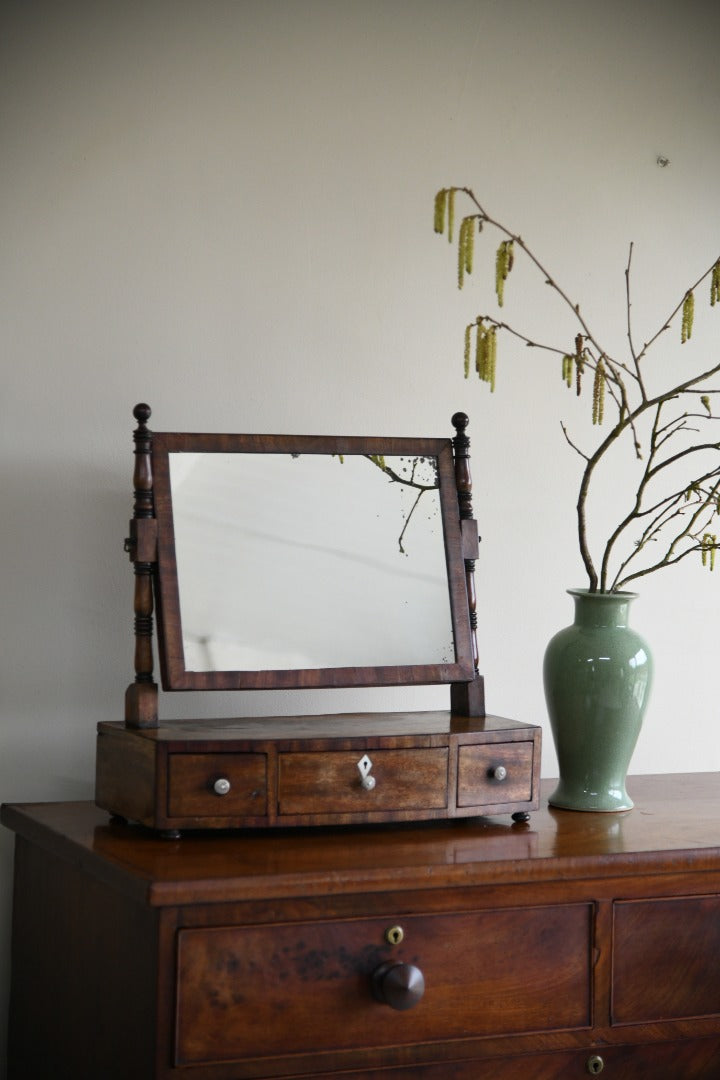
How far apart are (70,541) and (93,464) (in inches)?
5.2

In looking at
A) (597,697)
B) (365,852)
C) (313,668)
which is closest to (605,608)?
(597,697)

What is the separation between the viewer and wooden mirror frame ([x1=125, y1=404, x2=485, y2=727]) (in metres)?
1.72

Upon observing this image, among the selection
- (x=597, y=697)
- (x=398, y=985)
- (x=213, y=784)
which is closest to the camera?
(x=398, y=985)

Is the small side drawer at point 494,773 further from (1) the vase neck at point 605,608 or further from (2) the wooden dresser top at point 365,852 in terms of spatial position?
(1) the vase neck at point 605,608

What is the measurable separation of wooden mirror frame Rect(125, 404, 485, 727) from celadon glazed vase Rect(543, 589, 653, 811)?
0.42 feet

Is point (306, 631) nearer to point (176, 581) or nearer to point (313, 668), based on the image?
point (313, 668)

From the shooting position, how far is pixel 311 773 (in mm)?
1620

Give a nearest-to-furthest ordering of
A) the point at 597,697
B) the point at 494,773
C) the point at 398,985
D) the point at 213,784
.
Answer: the point at 398,985, the point at 213,784, the point at 494,773, the point at 597,697

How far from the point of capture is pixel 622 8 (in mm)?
2348

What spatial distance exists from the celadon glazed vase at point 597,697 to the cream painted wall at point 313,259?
14.2 inches

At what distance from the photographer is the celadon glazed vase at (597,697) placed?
5.98 ft

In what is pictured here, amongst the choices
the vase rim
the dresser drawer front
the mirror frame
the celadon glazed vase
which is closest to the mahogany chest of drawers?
the dresser drawer front

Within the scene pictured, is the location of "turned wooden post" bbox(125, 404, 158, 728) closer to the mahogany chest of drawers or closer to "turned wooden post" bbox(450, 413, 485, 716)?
the mahogany chest of drawers

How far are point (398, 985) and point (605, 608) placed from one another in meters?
0.68
